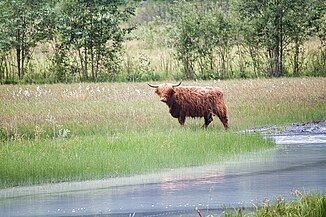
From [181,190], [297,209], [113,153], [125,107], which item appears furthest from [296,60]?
[297,209]

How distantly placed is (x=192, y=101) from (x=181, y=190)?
23.6 feet

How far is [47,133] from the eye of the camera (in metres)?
19.9

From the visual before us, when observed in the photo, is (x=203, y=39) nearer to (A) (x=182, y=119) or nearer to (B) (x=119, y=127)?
(A) (x=182, y=119)

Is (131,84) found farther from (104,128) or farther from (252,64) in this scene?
(104,128)

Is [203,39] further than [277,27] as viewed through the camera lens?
Yes

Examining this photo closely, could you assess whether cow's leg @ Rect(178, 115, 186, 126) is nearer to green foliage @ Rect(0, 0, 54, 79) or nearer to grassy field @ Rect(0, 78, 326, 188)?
grassy field @ Rect(0, 78, 326, 188)

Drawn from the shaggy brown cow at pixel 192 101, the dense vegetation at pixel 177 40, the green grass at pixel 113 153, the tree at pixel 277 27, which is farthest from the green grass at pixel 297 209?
the tree at pixel 277 27

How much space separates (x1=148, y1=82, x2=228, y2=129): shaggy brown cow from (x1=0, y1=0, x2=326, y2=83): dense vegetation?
12881mm

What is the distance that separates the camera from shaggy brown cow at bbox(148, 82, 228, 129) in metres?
21.4

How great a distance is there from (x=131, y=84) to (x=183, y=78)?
3.77 metres

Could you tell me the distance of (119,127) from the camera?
21453mm

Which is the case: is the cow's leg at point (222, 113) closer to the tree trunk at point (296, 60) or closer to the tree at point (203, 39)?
the tree at point (203, 39)

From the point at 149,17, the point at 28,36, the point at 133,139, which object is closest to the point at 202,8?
the point at 28,36

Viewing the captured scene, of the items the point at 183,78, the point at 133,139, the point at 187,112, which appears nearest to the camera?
the point at 133,139
